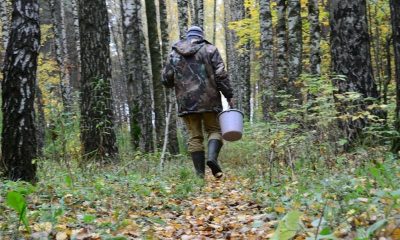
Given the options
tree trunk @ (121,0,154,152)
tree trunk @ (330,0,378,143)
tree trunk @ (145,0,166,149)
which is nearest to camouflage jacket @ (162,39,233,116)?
tree trunk @ (330,0,378,143)

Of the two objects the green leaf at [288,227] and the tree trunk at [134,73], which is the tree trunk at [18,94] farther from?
the tree trunk at [134,73]

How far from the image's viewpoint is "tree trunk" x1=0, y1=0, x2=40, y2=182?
560cm

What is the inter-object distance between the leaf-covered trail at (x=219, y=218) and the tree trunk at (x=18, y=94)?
1.95 metres

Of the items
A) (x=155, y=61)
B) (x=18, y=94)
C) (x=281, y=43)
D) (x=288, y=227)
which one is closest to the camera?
(x=288, y=227)

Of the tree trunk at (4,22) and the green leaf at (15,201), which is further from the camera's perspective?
the tree trunk at (4,22)

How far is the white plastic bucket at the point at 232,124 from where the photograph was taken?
6625mm

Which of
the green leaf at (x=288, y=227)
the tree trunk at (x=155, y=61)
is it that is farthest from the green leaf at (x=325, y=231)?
the tree trunk at (x=155, y=61)

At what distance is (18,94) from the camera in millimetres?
5598

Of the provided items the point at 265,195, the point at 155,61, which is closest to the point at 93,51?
the point at 155,61

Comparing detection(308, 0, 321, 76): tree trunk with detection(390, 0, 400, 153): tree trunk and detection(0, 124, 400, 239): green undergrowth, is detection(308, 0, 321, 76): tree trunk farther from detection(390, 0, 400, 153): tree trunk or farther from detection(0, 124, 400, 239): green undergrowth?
detection(390, 0, 400, 153): tree trunk

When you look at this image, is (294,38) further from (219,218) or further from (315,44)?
(219,218)

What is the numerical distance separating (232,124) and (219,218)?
94.7 inches

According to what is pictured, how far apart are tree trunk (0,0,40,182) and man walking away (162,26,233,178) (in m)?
2.34

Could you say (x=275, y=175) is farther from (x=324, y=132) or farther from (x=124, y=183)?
(x=124, y=183)
